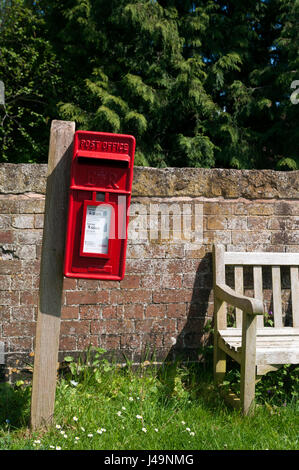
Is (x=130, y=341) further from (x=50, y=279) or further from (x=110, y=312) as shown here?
(x=50, y=279)

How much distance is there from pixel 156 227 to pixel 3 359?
1539 millimetres

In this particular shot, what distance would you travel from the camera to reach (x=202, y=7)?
8594 mm

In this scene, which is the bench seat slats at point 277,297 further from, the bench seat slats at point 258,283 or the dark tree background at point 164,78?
the dark tree background at point 164,78

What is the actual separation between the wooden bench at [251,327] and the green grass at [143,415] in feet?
0.61

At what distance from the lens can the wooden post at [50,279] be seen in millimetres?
2439

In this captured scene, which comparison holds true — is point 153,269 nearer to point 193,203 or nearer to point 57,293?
point 193,203

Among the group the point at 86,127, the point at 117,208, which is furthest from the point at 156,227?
the point at 86,127

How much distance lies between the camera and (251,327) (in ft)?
8.96

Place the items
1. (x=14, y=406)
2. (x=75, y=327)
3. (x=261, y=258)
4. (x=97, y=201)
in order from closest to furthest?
(x=97, y=201) < (x=14, y=406) < (x=75, y=327) < (x=261, y=258)

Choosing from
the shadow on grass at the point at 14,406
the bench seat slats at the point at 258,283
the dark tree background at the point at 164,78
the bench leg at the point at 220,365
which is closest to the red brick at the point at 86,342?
the shadow on grass at the point at 14,406

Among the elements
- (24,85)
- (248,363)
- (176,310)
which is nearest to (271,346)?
(248,363)

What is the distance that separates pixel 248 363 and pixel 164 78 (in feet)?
20.5

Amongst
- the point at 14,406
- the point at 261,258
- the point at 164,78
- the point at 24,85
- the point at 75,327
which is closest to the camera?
the point at 14,406
